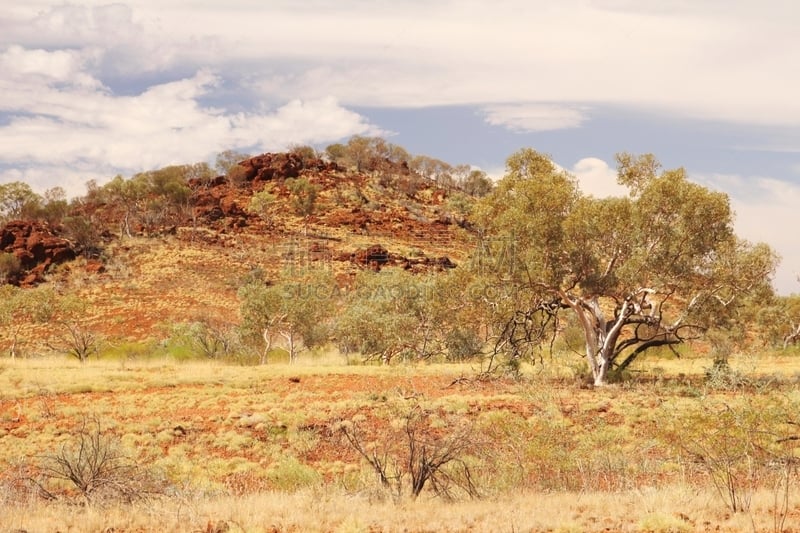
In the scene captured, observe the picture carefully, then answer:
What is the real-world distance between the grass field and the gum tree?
7.99ft

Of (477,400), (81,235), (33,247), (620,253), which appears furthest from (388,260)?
(477,400)

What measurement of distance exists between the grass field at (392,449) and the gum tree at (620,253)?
2.44 m

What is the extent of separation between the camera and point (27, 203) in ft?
283

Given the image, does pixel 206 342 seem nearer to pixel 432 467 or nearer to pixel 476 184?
pixel 432 467

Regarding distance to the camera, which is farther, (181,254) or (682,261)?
(181,254)

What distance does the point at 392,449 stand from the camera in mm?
14109

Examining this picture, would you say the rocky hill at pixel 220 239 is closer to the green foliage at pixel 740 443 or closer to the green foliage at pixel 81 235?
the green foliage at pixel 81 235

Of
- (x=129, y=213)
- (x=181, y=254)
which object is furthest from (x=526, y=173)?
(x=129, y=213)

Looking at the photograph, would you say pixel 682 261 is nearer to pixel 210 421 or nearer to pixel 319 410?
pixel 319 410

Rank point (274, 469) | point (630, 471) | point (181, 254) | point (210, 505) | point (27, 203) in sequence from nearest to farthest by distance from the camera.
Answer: point (210, 505) → point (630, 471) → point (274, 469) → point (181, 254) → point (27, 203)

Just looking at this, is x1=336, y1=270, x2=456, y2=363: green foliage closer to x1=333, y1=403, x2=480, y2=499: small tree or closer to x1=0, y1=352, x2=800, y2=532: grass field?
x1=0, y1=352, x2=800, y2=532: grass field

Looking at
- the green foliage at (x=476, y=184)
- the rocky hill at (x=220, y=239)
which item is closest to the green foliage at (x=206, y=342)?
the rocky hill at (x=220, y=239)

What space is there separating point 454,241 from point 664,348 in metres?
54.7

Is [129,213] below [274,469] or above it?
above
